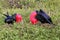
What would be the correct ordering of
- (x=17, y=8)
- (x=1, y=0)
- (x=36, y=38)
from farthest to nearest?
(x=1, y=0) → (x=17, y=8) → (x=36, y=38)

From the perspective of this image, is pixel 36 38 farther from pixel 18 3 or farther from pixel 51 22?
pixel 18 3

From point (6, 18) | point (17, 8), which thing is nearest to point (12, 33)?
point (6, 18)

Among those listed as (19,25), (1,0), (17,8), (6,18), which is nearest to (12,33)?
(19,25)

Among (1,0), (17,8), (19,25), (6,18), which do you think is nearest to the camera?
(19,25)

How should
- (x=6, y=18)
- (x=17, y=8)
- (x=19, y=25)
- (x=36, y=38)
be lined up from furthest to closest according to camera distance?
1. (x=17, y=8)
2. (x=6, y=18)
3. (x=19, y=25)
4. (x=36, y=38)

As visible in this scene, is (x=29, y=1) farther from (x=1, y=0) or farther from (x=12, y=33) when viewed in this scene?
(x=12, y=33)

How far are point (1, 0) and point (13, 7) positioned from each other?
0.72 meters

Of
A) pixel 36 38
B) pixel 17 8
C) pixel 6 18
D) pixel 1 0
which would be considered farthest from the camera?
pixel 1 0

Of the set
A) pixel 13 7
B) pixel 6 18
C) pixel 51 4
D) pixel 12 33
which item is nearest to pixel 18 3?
pixel 13 7

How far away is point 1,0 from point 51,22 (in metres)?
2.66

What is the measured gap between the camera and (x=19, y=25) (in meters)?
5.72

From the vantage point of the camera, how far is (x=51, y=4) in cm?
778

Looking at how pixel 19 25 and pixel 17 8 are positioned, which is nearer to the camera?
pixel 19 25

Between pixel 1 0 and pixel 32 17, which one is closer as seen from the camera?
pixel 32 17
